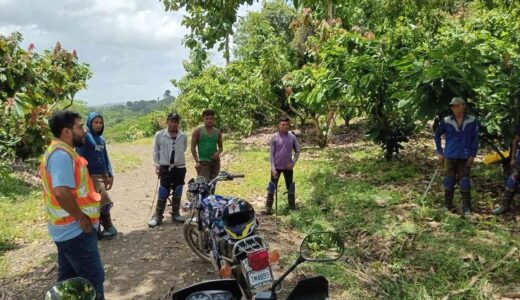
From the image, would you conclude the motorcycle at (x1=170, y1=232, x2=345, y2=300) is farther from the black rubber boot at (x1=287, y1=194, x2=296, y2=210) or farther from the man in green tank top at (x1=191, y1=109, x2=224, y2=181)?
the black rubber boot at (x1=287, y1=194, x2=296, y2=210)

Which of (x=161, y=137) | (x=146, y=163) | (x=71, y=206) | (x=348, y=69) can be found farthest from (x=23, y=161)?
(x=71, y=206)

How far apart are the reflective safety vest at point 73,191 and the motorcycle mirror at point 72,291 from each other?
1810 millimetres

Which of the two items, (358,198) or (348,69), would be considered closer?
(358,198)

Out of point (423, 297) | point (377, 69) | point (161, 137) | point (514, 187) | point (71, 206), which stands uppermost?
point (377, 69)

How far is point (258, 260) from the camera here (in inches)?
139

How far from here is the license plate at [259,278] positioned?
3504mm

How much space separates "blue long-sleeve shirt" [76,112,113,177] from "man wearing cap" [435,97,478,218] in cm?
497

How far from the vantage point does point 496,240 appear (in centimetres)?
548

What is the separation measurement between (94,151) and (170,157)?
44.6 inches

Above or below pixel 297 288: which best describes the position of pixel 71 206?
above

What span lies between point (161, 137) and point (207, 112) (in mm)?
776

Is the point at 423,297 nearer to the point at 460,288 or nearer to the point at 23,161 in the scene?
the point at 460,288

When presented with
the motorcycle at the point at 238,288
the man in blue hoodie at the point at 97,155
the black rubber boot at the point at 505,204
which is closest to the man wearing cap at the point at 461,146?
the black rubber boot at the point at 505,204

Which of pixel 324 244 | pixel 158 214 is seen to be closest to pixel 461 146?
pixel 324 244
